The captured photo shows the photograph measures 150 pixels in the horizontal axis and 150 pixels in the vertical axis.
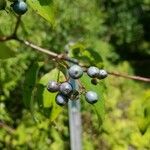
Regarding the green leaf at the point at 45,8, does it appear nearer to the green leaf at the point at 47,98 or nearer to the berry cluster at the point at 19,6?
the berry cluster at the point at 19,6

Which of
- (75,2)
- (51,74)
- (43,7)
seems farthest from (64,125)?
(43,7)

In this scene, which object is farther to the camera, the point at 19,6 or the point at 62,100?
the point at 62,100

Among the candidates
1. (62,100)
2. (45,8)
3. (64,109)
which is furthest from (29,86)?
(64,109)

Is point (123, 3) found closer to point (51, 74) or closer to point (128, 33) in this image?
point (128, 33)

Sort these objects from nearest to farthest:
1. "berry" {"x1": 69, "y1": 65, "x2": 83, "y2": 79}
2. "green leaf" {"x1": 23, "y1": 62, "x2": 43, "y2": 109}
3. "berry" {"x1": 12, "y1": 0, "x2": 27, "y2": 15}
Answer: "berry" {"x1": 12, "y1": 0, "x2": 27, "y2": 15} < "berry" {"x1": 69, "y1": 65, "x2": 83, "y2": 79} < "green leaf" {"x1": 23, "y1": 62, "x2": 43, "y2": 109}

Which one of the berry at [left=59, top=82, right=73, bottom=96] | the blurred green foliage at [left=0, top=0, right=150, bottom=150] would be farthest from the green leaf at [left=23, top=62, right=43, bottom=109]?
the blurred green foliage at [left=0, top=0, right=150, bottom=150]

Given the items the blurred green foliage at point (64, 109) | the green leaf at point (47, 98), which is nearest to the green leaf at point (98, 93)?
the green leaf at point (47, 98)

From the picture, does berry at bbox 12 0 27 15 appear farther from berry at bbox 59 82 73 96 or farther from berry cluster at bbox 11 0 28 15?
berry at bbox 59 82 73 96

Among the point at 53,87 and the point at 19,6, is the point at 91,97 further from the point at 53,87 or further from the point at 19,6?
the point at 19,6
